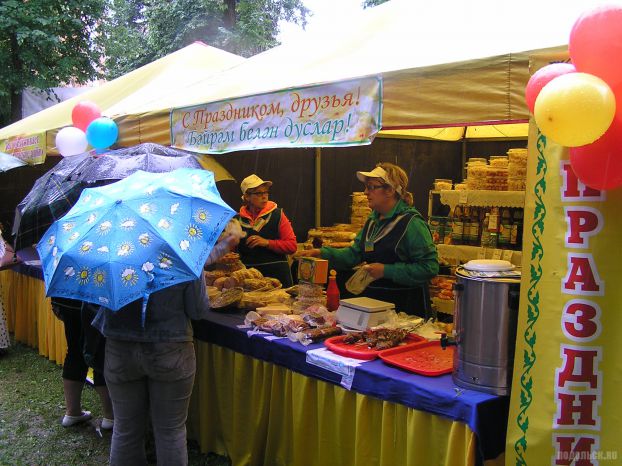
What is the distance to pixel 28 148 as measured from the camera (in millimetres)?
7520

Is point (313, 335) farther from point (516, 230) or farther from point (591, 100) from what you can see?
point (516, 230)

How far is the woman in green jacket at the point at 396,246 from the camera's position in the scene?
404 centimetres

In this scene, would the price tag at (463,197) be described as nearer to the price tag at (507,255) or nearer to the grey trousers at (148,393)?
the price tag at (507,255)

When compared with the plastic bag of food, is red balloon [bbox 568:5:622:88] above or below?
above

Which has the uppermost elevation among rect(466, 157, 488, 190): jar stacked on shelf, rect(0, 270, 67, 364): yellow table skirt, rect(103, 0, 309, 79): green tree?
rect(103, 0, 309, 79): green tree

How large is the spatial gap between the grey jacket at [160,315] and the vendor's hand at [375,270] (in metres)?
1.35

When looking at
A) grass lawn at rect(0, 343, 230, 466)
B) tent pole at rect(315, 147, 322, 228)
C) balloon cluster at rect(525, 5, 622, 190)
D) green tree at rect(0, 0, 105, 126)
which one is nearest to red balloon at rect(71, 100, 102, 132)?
grass lawn at rect(0, 343, 230, 466)

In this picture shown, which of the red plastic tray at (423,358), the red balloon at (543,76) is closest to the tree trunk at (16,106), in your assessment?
the red plastic tray at (423,358)

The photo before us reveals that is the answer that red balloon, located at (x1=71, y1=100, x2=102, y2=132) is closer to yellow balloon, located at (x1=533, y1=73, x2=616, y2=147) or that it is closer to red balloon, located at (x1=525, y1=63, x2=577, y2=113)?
red balloon, located at (x1=525, y1=63, x2=577, y2=113)

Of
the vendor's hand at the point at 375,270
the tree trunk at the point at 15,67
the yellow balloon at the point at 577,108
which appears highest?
the tree trunk at the point at 15,67

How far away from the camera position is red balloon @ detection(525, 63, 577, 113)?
2189 mm

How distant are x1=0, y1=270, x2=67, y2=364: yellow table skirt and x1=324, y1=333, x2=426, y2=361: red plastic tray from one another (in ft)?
11.9

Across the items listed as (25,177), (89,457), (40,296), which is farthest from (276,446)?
(25,177)

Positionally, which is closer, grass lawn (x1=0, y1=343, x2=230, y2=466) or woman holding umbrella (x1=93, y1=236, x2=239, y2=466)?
woman holding umbrella (x1=93, y1=236, x2=239, y2=466)
